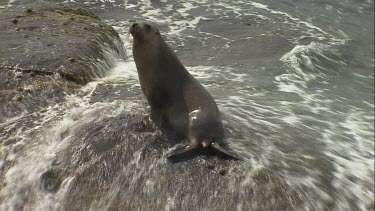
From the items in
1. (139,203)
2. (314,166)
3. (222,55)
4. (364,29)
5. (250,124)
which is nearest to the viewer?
(139,203)

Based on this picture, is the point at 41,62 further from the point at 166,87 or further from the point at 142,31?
the point at 166,87

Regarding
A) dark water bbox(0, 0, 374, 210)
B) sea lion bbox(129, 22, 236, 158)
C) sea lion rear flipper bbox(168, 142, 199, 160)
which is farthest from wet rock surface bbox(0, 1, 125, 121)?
sea lion rear flipper bbox(168, 142, 199, 160)

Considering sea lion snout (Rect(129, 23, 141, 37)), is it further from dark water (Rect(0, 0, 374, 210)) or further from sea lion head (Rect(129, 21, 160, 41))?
dark water (Rect(0, 0, 374, 210))

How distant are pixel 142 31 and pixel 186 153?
1.28 m

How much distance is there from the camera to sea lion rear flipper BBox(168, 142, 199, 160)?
380 cm

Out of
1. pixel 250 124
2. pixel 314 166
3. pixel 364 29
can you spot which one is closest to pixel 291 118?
pixel 250 124

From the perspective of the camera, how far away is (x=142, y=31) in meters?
4.16

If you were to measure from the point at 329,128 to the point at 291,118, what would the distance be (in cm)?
55

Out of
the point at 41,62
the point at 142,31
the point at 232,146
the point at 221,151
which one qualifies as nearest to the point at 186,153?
the point at 221,151

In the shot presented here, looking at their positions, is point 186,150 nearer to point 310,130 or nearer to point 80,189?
point 80,189

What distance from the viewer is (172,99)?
428cm

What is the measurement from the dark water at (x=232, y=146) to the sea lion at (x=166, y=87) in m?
0.26

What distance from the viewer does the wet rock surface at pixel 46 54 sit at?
4.71 metres

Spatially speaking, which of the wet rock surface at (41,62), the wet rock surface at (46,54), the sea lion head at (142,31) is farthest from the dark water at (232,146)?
the sea lion head at (142,31)
